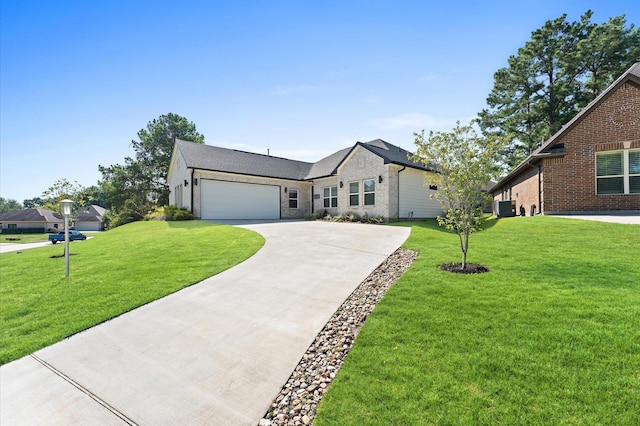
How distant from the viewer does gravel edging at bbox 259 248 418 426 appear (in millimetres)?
2459

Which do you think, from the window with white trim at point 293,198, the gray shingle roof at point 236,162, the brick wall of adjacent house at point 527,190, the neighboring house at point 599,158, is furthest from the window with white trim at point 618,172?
the window with white trim at point 293,198

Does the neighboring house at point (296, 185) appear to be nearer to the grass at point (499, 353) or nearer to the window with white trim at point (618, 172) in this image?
the window with white trim at point (618, 172)

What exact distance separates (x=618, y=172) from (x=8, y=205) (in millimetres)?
153418

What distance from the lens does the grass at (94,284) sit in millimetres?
4172

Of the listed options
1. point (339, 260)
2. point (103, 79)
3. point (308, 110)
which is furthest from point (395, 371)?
point (103, 79)

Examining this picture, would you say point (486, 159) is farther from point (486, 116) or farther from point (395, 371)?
point (486, 116)

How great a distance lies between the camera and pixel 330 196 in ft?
66.4

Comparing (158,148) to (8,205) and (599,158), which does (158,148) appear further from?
(8,205)

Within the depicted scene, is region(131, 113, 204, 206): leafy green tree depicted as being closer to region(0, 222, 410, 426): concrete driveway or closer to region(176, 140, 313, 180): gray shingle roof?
region(176, 140, 313, 180): gray shingle roof

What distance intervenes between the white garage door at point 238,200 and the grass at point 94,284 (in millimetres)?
8658

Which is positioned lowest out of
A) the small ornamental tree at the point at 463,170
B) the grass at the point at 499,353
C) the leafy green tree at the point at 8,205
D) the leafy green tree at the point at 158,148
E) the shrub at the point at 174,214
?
the grass at the point at 499,353

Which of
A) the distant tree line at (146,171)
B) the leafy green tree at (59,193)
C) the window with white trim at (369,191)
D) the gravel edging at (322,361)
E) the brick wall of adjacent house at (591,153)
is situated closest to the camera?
the gravel edging at (322,361)

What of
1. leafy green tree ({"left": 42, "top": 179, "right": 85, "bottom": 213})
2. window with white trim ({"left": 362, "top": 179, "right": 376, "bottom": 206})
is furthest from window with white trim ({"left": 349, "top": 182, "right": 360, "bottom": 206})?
leafy green tree ({"left": 42, "top": 179, "right": 85, "bottom": 213})

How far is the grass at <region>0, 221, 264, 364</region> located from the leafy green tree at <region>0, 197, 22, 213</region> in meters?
131
